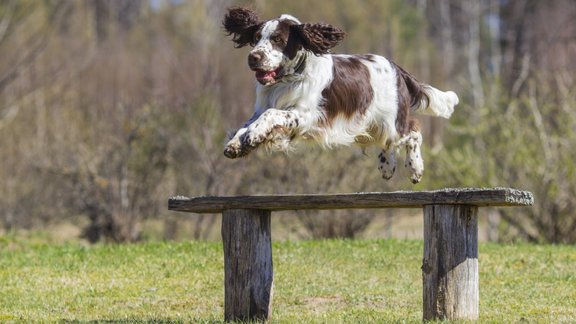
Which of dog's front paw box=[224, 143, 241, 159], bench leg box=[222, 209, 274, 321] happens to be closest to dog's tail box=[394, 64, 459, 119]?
bench leg box=[222, 209, 274, 321]

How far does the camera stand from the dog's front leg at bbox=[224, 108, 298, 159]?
6477mm

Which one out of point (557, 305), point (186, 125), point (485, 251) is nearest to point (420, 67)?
point (186, 125)

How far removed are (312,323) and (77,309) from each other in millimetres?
2414

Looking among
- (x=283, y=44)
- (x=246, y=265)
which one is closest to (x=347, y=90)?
(x=283, y=44)

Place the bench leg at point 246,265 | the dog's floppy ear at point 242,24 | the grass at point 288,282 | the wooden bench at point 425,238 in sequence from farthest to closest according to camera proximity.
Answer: the grass at point 288,282 → the dog's floppy ear at point 242,24 → the bench leg at point 246,265 → the wooden bench at point 425,238

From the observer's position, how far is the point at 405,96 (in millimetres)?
7516

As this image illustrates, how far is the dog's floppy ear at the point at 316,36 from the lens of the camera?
22.5 feet

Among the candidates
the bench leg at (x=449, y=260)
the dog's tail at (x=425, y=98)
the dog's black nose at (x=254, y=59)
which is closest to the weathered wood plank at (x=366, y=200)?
the bench leg at (x=449, y=260)

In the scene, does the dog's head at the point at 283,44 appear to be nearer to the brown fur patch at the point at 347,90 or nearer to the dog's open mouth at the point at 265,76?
the dog's open mouth at the point at 265,76

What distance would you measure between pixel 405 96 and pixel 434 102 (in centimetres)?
33

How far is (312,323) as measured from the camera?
6.96 meters

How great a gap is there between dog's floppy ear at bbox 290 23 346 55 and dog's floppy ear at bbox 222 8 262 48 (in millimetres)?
341

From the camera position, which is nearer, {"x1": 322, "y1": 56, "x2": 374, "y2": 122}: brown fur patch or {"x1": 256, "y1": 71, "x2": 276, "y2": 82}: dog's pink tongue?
{"x1": 256, "y1": 71, "x2": 276, "y2": 82}: dog's pink tongue

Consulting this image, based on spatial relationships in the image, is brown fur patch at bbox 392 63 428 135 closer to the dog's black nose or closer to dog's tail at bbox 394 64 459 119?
dog's tail at bbox 394 64 459 119
